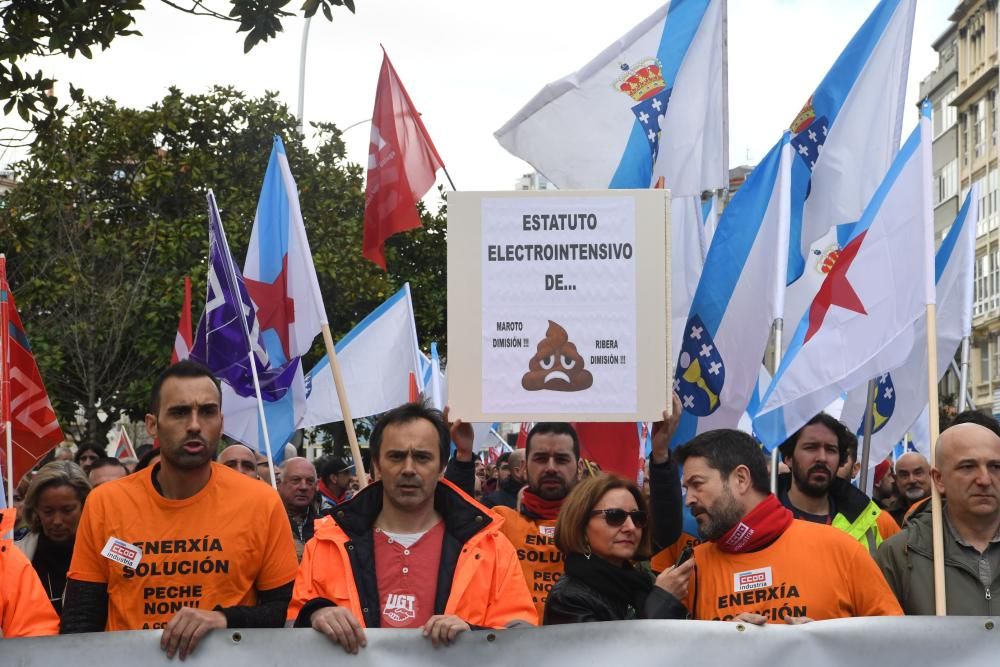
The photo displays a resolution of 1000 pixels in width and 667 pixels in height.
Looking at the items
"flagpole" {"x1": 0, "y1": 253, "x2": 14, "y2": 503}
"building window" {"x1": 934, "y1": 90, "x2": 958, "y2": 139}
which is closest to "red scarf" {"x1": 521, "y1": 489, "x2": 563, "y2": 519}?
"flagpole" {"x1": 0, "y1": 253, "x2": 14, "y2": 503}

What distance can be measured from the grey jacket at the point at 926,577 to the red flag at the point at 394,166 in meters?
4.30

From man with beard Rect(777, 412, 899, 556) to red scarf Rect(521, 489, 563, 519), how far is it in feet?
3.64

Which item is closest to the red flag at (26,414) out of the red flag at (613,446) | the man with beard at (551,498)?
the red flag at (613,446)

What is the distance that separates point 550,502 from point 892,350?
5.24ft

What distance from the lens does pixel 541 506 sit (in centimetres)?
629

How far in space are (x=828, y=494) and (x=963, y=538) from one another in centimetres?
169

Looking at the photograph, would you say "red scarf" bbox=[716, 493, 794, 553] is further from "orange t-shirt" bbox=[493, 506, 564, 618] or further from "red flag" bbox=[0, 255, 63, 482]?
"red flag" bbox=[0, 255, 63, 482]

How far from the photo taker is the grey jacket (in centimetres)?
487

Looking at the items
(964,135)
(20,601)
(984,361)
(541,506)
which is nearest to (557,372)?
(541,506)

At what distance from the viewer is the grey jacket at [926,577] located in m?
4.87

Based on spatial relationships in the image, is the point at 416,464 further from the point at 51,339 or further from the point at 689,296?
the point at 51,339

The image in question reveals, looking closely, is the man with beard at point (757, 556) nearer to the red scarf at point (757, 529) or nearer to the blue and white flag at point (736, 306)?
the red scarf at point (757, 529)

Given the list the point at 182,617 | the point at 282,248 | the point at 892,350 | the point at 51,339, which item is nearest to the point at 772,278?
the point at 892,350

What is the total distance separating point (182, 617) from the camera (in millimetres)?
4266
